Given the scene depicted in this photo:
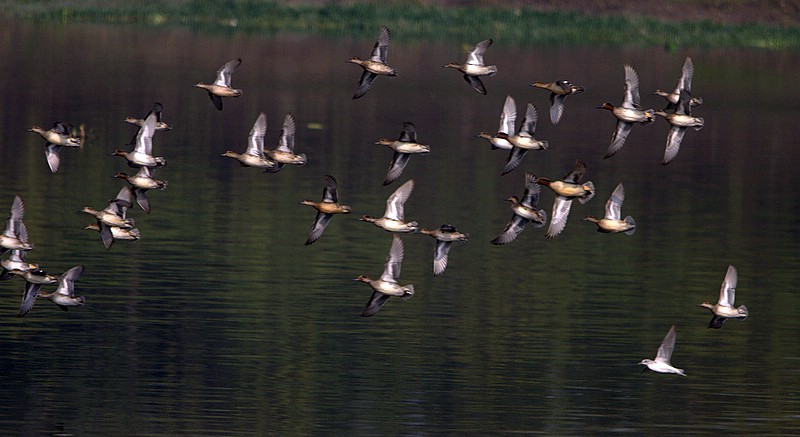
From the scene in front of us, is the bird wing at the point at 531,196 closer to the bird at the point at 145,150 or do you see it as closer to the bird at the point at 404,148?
the bird at the point at 404,148

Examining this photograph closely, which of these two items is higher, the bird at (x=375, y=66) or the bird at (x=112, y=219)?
the bird at (x=375, y=66)

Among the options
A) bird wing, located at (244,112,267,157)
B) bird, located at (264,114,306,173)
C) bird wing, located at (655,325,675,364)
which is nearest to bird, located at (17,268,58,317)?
bird wing, located at (244,112,267,157)

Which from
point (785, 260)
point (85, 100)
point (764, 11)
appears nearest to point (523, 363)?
point (785, 260)

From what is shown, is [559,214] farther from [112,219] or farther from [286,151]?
[112,219]

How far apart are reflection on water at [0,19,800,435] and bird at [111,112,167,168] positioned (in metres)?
4.50

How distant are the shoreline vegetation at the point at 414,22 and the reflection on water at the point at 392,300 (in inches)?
1223

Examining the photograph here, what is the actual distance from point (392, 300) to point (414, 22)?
269ft

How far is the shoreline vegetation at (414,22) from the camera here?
126 metres

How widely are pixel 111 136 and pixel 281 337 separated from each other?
124 feet

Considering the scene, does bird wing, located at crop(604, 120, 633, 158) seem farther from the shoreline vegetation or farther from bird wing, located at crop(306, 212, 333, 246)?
the shoreline vegetation

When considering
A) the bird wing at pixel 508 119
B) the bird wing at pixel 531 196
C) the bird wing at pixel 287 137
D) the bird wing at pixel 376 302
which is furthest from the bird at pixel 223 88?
the bird wing at pixel 531 196

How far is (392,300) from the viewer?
1889 inches

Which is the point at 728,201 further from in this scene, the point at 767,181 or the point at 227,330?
the point at 227,330

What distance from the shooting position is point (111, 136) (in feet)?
259
